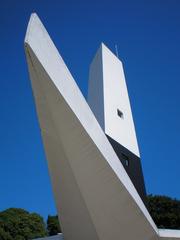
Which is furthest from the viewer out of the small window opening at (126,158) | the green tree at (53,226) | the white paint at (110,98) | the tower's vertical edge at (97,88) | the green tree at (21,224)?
the green tree at (53,226)

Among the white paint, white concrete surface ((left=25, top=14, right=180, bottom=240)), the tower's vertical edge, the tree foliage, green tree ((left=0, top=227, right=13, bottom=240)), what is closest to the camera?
white concrete surface ((left=25, top=14, right=180, bottom=240))

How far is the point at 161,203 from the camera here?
28.5 metres

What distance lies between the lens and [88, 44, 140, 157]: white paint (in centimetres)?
1091

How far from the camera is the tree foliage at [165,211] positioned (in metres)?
26.9

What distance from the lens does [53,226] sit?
33500 millimetres

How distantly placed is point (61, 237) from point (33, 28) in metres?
5.36

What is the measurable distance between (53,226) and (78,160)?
3030 cm

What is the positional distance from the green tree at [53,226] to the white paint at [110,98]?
2428cm

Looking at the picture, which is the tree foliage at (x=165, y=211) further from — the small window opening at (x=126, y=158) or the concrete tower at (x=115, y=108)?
the small window opening at (x=126, y=158)

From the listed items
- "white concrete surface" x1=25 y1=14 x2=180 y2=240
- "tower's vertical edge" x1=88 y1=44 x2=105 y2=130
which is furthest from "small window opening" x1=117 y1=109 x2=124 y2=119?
"white concrete surface" x1=25 y1=14 x2=180 y2=240

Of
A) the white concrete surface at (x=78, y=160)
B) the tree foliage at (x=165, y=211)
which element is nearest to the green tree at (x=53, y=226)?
the tree foliage at (x=165, y=211)

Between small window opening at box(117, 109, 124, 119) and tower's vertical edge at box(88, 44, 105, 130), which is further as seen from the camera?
small window opening at box(117, 109, 124, 119)

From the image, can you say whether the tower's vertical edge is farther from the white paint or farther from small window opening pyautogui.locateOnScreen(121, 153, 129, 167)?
small window opening pyautogui.locateOnScreen(121, 153, 129, 167)

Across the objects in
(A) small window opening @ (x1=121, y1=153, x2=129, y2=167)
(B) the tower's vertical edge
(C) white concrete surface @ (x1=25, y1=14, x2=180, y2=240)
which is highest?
(B) the tower's vertical edge
